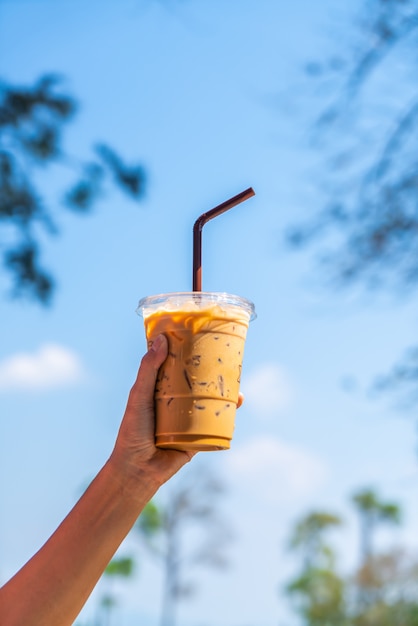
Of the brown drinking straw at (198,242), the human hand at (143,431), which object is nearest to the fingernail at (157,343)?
the human hand at (143,431)

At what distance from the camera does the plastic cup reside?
117 centimetres

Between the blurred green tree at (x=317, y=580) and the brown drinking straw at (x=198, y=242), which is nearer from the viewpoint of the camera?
the brown drinking straw at (x=198, y=242)

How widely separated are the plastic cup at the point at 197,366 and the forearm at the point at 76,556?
9 cm

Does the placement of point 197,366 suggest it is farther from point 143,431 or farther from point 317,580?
point 317,580

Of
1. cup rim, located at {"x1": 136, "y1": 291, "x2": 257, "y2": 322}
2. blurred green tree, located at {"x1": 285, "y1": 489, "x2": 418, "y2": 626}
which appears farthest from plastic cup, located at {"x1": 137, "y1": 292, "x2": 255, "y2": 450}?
blurred green tree, located at {"x1": 285, "y1": 489, "x2": 418, "y2": 626}

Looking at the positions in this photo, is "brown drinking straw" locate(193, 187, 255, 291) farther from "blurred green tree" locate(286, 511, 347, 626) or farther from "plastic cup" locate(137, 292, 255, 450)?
"blurred green tree" locate(286, 511, 347, 626)

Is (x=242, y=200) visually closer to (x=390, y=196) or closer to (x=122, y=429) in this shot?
(x=122, y=429)

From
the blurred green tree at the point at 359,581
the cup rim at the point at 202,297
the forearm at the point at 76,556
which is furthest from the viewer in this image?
the blurred green tree at the point at 359,581

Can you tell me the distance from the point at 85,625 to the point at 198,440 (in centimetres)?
265

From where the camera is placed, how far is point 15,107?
447cm

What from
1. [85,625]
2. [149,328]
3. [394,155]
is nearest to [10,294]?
[85,625]

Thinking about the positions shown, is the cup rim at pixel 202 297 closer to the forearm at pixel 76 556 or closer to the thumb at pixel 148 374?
the thumb at pixel 148 374

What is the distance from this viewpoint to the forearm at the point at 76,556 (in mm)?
Result: 1121

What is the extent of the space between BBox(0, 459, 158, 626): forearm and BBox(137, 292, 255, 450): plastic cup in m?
0.09
